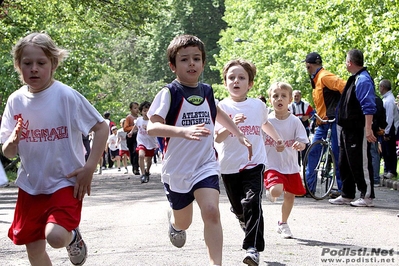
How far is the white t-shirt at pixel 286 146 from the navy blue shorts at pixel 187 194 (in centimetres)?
209

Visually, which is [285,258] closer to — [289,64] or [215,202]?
[215,202]

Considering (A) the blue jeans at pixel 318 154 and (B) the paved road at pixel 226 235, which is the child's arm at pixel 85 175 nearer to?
(B) the paved road at pixel 226 235

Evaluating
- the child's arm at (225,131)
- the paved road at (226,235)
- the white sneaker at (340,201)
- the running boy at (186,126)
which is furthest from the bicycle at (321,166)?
the running boy at (186,126)

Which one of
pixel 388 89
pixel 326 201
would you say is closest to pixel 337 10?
pixel 388 89

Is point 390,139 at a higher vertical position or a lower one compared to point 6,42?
lower

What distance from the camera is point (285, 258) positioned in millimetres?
7137

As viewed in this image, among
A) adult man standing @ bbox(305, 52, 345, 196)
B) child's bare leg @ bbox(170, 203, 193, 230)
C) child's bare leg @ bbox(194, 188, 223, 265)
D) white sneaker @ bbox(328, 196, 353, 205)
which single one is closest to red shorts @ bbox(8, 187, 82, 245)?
child's bare leg @ bbox(194, 188, 223, 265)

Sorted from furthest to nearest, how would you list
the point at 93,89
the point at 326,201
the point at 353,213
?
the point at 93,89 → the point at 326,201 → the point at 353,213

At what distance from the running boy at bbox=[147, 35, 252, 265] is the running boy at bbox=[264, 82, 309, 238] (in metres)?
2.08

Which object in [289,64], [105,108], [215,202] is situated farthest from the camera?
[105,108]

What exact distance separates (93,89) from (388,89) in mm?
25468

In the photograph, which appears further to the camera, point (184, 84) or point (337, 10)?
point (337, 10)

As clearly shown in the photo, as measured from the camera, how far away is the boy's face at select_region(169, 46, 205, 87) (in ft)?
21.0

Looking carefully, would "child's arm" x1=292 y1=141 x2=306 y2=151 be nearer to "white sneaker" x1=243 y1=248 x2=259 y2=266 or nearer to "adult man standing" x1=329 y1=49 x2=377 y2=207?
"white sneaker" x1=243 y1=248 x2=259 y2=266
